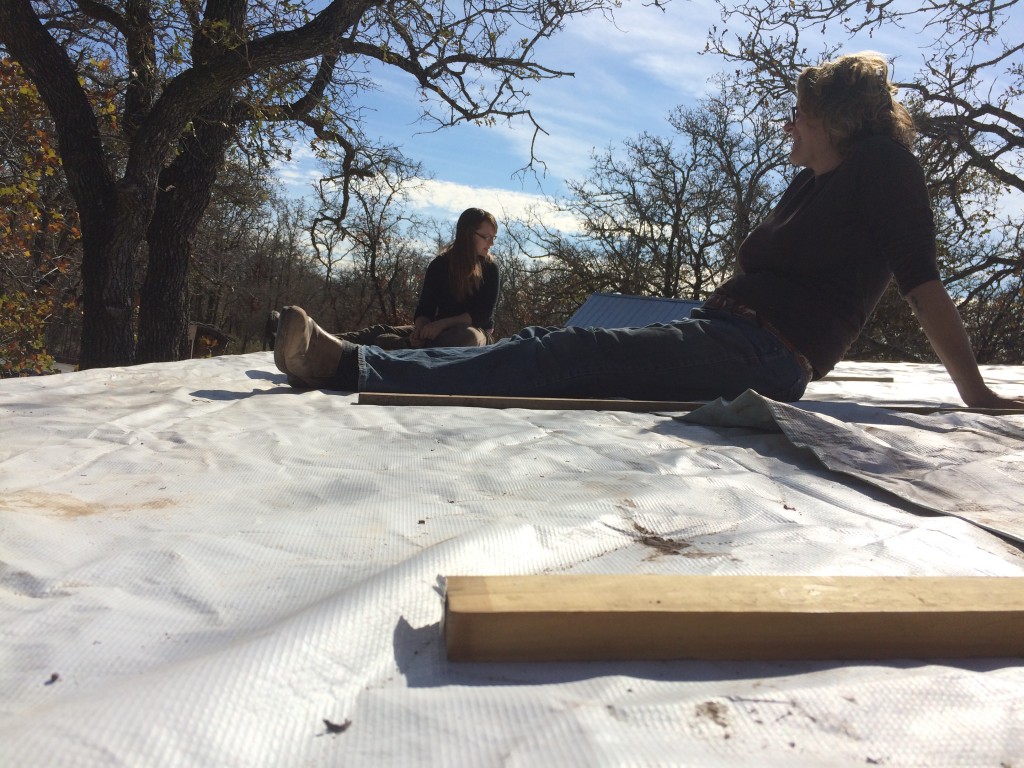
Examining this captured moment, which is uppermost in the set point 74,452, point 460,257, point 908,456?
point 460,257

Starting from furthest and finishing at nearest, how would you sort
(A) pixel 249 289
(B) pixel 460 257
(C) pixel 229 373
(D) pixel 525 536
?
1. (A) pixel 249 289
2. (B) pixel 460 257
3. (C) pixel 229 373
4. (D) pixel 525 536

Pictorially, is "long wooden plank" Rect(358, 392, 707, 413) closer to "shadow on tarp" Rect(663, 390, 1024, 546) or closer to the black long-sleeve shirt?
"shadow on tarp" Rect(663, 390, 1024, 546)

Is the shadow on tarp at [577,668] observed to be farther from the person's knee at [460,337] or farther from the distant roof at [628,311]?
the distant roof at [628,311]

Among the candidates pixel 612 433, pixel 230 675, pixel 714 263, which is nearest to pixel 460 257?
pixel 612 433

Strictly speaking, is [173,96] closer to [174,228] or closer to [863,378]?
[174,228]

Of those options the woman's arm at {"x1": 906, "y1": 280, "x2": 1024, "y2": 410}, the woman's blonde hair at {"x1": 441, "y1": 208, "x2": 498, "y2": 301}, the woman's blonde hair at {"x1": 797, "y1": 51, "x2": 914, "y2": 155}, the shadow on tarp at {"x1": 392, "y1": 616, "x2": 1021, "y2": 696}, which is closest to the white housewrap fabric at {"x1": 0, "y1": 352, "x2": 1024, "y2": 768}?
the shadow on tarp at {"x1": 392, "y1": 616, "x2": 1021, "y2": 696}

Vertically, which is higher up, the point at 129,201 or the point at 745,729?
the point at 129,201

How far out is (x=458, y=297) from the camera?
3.61 meters

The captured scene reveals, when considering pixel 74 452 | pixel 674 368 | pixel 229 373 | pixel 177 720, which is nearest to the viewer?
pixel 177 720

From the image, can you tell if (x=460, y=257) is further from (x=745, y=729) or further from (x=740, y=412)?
(x=745, y=729)

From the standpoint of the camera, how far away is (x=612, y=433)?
1.68m

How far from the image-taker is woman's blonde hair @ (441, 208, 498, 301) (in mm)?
3531

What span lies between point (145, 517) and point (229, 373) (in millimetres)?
1914

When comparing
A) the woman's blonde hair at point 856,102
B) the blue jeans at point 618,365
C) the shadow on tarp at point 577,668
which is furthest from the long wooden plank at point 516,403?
the shadow on tarp at point 577,668
